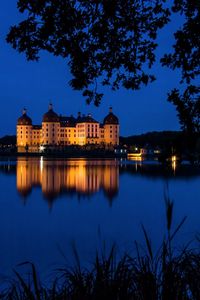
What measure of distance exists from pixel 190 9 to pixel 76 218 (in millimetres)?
13788

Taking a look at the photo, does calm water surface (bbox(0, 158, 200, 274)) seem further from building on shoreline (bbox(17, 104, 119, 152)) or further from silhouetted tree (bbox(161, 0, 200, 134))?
building on shoreline (bbox(17, 104, 119, 152))

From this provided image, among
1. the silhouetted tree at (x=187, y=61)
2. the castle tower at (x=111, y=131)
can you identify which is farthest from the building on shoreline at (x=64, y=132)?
the silhouetted tree at (x=187, y=61)

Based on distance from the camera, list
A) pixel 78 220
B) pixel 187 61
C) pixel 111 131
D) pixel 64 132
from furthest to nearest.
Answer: pixel 111 131, pixel 64 132, pixel 78 220, pixel 187 61

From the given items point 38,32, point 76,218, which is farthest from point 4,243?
point 38,32

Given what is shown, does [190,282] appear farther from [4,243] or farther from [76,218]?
[76,218]

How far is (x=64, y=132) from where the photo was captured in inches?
5910

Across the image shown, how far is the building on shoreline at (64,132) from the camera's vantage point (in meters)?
148

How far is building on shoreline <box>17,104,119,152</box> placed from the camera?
148125 millimetres

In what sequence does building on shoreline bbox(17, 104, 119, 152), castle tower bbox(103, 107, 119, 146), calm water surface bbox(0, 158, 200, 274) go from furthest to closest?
castle tower bbox(103, 107, 119, 146) < building on shoreline bbox(17, 104, 119, 152) < calm water surface bbox(0, 158, 200, 274)

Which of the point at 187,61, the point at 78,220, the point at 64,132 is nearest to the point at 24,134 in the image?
the point at 64,132

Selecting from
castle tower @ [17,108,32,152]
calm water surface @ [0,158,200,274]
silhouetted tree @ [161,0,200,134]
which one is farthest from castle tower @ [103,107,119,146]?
silhouetted tree @ [161,0,200,134]

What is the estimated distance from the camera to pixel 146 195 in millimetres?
29344

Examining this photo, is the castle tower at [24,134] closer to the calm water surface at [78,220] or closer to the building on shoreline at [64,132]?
the building on shoreline at [64,132]

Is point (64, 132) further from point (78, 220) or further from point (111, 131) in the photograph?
point (78, 220)
